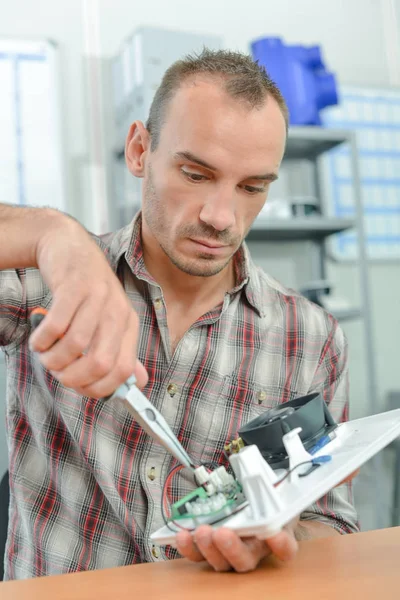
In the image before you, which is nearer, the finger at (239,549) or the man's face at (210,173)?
the finger at (239,549)

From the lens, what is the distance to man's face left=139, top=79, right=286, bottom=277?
111 centimetres

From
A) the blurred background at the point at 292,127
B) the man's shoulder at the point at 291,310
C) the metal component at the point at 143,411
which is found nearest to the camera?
the metal component at the point at 143,411

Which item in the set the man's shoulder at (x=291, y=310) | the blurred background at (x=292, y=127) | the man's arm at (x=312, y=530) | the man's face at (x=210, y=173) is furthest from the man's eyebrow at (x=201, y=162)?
the blurred background at (x=292, y=127)

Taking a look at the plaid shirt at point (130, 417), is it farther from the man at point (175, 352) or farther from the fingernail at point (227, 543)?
the fingernail at point (227, 543)

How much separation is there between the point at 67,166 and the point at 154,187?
165 centimetres

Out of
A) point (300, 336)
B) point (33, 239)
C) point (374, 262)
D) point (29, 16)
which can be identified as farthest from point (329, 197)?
point (33, 239)

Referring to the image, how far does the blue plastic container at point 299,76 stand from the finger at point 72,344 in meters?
2.22

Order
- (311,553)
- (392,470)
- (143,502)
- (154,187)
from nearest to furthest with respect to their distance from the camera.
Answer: (311,553)
(143,502)
(154,187)
(392,470)

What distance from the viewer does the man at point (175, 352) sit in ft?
3.57

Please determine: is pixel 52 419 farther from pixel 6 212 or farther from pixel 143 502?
pixel 6 212

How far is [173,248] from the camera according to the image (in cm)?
117

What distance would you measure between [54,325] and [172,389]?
0.53 m

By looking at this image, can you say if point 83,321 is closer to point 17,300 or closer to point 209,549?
point 209,549

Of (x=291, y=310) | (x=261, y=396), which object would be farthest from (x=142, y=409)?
(x=291, y=310)
